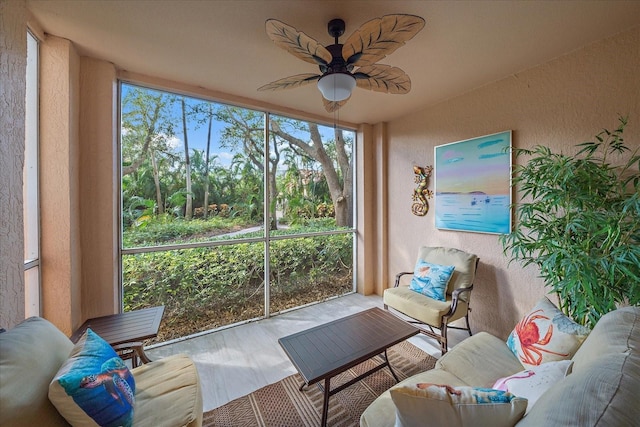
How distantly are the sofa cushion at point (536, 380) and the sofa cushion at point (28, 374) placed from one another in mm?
1822

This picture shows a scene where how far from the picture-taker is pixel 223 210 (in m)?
2.74

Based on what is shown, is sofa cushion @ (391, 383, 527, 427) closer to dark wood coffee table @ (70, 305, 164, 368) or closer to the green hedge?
dark wood coffee table @ (70, 305, 164, 368)

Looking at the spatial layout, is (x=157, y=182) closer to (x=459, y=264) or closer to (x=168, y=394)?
(x=168, y=394)

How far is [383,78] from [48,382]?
2.29 m

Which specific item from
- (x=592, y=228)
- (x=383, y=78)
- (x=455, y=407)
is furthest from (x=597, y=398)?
(x=383, y=78)

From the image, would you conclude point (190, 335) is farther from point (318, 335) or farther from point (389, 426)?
point (389, 426)

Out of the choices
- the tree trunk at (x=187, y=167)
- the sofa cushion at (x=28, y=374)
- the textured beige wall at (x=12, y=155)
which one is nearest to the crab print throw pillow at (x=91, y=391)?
the sofa cushion at (x=28, y=374)

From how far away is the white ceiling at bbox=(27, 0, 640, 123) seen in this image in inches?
58.0

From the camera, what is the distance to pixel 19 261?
137 cm

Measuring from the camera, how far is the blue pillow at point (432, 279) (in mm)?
2463

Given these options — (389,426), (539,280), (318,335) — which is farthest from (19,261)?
(539,280)

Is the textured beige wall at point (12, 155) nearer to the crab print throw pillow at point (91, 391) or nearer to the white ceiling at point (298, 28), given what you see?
the white ceiling at point (298, 28)

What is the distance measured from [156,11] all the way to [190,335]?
2.73 metres

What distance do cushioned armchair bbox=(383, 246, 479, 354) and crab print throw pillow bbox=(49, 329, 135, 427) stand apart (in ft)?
6.88
